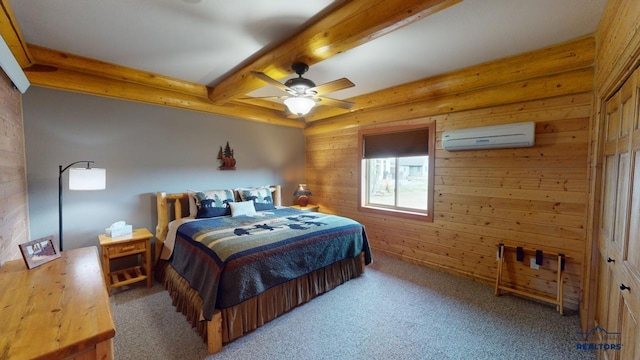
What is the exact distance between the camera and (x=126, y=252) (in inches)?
111

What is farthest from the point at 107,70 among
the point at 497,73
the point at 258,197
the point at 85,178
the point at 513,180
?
the point at 513,180

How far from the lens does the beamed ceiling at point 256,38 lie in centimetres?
182

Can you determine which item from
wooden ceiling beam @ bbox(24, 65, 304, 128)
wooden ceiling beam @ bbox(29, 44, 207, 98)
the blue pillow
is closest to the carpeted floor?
the blue pillow

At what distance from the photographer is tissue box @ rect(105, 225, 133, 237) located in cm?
286

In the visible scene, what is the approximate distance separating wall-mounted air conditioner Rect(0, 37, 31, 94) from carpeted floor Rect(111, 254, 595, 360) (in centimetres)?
222

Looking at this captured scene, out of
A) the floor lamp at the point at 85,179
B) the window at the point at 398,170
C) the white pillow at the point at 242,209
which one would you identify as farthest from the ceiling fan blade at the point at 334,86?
the floor lamp at the point at 85,179

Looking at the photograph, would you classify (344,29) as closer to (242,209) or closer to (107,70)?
(242,209)

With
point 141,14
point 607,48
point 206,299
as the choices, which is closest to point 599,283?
point 607,48

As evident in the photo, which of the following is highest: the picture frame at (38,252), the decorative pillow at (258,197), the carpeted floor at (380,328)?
the decorative pillow at (258,197)

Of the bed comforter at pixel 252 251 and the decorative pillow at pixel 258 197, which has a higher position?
the decorative pillow at pixel 258 197

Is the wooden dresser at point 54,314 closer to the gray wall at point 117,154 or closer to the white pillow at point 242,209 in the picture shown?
the gray wall at point 117,154

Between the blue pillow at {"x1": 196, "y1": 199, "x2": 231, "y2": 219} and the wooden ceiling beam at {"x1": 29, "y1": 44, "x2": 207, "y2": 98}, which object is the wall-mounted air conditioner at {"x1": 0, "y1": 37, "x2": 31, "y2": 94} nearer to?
the wooden ceiling beam at {"x1": 29, "y1": 44, "x2": 207, "y2": 98}

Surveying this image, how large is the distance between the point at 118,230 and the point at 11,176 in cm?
103

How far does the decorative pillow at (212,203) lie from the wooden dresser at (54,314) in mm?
1720
